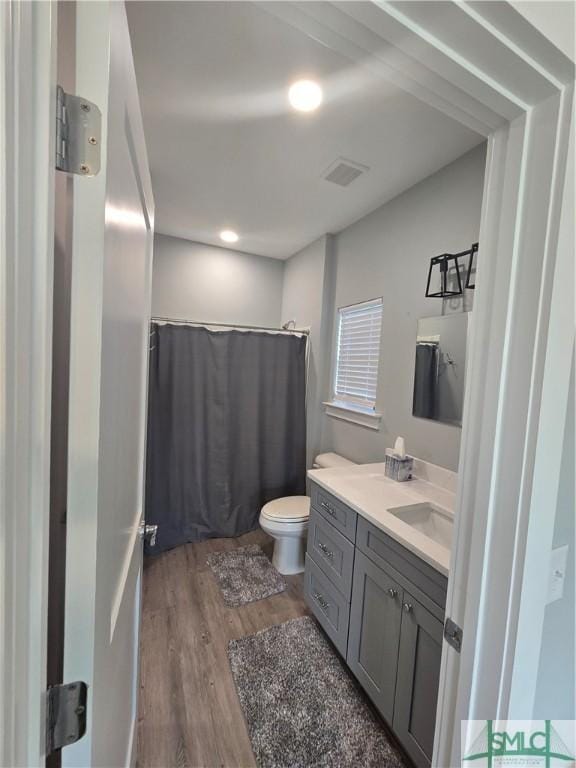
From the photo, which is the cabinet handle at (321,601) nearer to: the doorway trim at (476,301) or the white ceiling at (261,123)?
the doorway trim at (476,301)

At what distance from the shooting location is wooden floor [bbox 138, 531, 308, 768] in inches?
48.8

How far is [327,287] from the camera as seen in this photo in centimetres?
275

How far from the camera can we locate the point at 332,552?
5.38ft

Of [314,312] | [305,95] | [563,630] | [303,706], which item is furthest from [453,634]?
[314,312]

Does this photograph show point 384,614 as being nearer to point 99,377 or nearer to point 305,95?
point 99,377

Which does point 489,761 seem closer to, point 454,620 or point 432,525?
point 454,620

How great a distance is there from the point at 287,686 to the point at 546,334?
69.0 inches

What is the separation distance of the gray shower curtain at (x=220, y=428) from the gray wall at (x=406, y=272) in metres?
0.62

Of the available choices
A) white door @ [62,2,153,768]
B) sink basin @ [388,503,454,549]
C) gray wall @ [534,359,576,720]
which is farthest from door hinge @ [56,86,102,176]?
sink basin @ [388,503,454,549]

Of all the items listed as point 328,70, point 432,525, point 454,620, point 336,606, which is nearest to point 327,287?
point 328,70

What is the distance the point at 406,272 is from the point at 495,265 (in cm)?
145

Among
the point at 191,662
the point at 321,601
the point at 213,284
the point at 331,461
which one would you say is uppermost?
the point at 213,284

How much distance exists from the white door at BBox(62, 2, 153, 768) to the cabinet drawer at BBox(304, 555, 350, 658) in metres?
1.15

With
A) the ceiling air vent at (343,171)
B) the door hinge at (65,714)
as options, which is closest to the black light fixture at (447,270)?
the ceiling air vent at (343,171)
